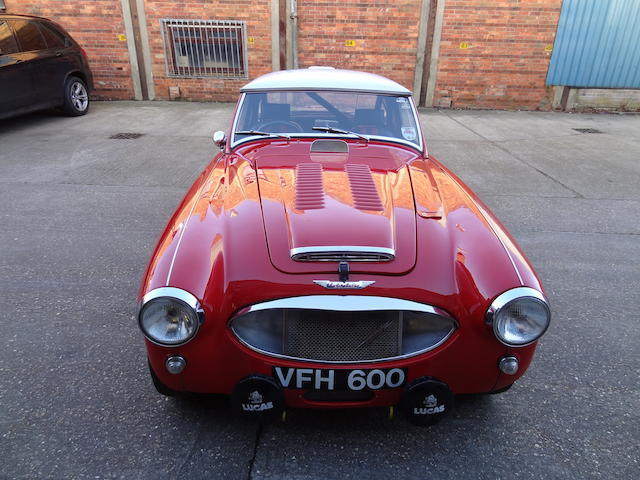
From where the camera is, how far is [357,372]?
6.05 ft

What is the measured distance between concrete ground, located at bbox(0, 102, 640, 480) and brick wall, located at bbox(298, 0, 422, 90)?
6.24m

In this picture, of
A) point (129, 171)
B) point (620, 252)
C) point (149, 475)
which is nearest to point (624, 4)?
point (620, 252)

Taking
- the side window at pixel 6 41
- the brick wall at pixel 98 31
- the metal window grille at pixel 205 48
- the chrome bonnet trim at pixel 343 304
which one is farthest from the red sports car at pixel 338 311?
the brick wall at pixel 98 31

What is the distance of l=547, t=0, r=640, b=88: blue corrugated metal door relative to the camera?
1032 cm

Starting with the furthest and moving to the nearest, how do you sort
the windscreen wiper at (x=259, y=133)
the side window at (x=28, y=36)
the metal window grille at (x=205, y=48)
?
the metal window grille at (x=205, y=48) → the side window at (x=28, y=36) → the windscreen wiper at (x=259, y=133)

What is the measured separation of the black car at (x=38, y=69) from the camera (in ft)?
24.4

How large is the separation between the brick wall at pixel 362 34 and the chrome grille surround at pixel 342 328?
10.1 metres

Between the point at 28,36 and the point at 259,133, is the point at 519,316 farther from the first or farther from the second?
the point at 28,36

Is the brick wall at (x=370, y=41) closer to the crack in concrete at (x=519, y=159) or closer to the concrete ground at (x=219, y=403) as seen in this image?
the crack in concrete at (x=519, y=159)

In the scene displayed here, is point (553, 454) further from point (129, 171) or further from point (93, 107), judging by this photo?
point (93, 107)

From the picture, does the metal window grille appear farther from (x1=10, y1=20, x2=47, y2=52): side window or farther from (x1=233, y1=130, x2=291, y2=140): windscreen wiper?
(x1=233, y1=130, x2=291, y2=140): windscreen wiper

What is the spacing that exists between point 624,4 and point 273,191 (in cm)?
1180

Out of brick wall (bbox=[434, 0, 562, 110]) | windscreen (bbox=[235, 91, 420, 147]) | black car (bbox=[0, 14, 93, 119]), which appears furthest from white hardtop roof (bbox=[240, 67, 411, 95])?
brick wall (bbox=[434, 0, 562, 110])

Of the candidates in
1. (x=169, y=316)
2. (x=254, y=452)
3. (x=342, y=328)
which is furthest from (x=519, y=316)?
(x=169, y=316)
